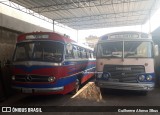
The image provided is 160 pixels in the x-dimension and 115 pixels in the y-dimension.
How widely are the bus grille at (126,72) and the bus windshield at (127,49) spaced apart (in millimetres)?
531

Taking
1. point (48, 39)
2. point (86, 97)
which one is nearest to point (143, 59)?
point (86, 97)

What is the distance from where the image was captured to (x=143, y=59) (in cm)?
921

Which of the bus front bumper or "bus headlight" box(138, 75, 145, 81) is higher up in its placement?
"bus headlight" box(138, 75, 145, 81)

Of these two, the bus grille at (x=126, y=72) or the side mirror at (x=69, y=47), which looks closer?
the bus grille at (x=126, y=72)

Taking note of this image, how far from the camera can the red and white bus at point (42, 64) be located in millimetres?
8250

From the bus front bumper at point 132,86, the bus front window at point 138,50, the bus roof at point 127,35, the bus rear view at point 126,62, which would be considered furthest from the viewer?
the bus roof at point 127,35

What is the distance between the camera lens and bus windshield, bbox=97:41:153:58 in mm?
9406

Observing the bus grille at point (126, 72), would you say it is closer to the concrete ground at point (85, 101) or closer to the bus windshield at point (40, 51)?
the concrete ground at point (85, 101)

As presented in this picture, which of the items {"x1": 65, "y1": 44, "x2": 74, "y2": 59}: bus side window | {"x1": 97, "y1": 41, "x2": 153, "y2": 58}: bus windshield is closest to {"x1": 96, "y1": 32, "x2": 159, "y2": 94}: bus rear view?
{"x1": 97, "y1": 41, "x2": 153, "y2": 58}: bus windshield

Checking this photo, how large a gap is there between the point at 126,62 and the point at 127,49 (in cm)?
67

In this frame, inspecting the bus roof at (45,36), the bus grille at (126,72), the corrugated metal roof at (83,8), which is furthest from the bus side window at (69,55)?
the corrugated metal roof at (83,8)

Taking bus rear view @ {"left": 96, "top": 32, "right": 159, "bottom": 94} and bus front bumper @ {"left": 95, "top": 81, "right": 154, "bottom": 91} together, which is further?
bus rear view @ {"left": 96, "top": 32, "right": 159, "bottom": 94}

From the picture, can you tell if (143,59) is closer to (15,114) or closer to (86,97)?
(86,97)

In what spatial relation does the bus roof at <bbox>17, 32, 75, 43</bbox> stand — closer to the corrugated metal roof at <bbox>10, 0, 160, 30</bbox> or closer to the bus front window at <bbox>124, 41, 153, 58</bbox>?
the bus front window at <bbox>124, 41, 153, 58</bbox>
